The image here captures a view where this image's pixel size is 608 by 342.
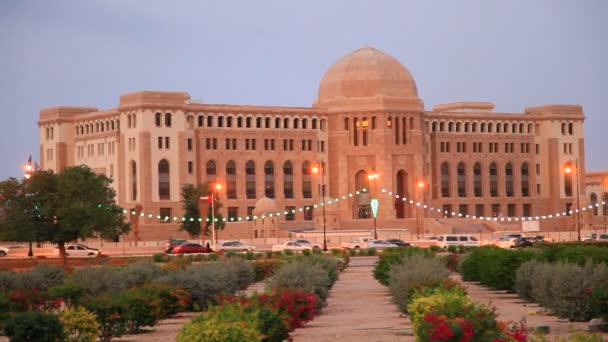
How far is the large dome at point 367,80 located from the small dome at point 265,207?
1545 centimetres

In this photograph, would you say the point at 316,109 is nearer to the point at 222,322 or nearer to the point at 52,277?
the point at 52,277

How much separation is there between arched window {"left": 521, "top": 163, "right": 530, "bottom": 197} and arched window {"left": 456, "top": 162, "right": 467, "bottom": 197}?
6048mm

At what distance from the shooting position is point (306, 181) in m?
115

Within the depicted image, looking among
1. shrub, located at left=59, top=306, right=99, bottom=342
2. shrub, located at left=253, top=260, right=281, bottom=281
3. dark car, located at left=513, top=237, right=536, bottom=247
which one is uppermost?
dark car, located at left=513, top=237, right=536, bottom=247

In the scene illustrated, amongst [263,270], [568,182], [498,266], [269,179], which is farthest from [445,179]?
[498,266]

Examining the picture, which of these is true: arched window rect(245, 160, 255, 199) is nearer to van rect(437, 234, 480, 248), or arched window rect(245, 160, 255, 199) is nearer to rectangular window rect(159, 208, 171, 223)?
rectangular window rect(159, 208, 171, 223)

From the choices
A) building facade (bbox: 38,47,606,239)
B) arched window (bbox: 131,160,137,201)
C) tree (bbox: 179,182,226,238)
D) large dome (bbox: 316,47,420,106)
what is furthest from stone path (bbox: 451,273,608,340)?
large dome (bbox: 316,47,420,106)

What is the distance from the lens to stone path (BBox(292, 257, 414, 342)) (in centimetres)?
2844

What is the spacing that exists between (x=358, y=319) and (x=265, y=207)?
70.8 metres

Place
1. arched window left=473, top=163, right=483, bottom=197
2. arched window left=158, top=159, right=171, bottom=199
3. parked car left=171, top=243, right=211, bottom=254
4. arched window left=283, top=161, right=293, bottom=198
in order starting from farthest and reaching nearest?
arched window left=473, top=163, right=483, bottom=197 < arched window left=283, top=161, right=293, bottom=198 < arched window left=158, top=159, right=171, bottom=199 < parked car left=171, top=243, right=211, bottom=254

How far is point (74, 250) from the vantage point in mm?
81188

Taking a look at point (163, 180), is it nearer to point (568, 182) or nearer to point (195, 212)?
point (195, 212)

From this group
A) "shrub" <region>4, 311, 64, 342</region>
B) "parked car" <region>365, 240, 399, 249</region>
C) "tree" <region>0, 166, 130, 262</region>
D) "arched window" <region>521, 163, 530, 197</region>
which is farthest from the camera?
"arched window" <region>521, 163, 530, 197</region>

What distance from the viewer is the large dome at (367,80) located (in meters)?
116
